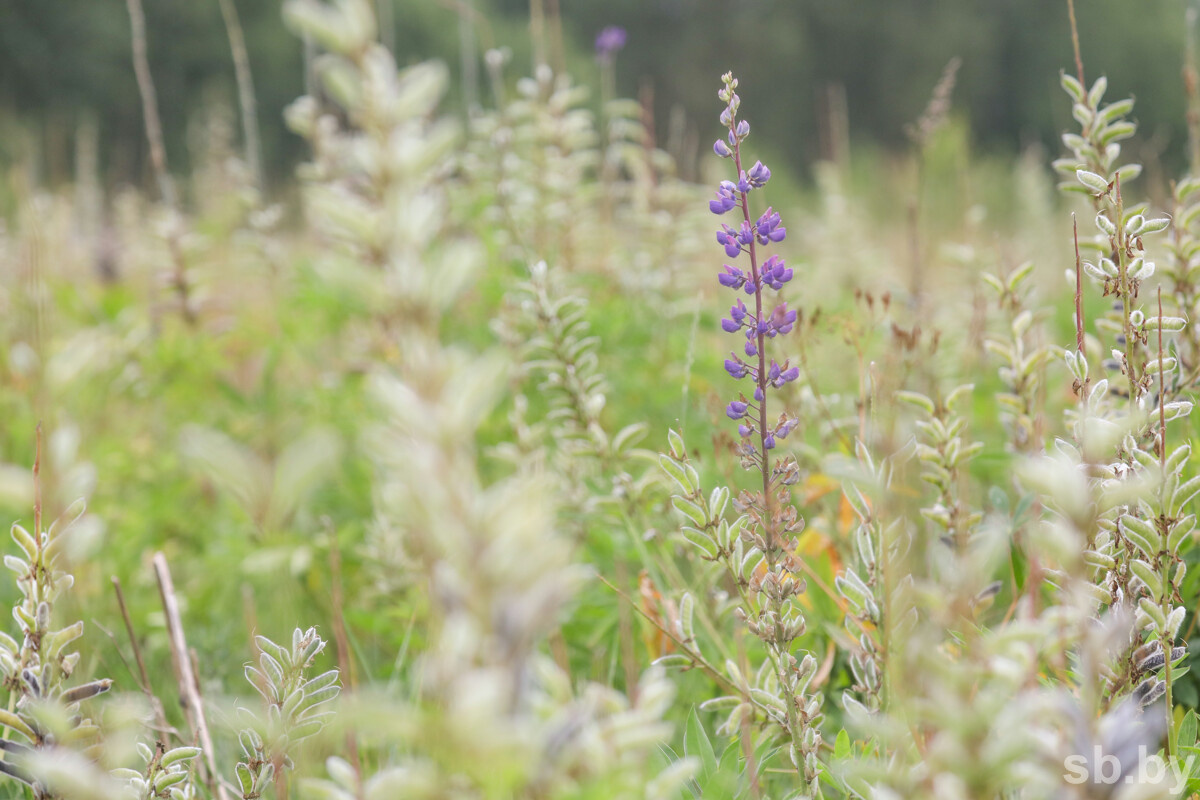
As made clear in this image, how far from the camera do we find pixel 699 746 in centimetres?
85

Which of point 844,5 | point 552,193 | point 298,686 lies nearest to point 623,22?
point 844,5

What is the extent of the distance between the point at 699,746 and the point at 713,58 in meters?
30.2

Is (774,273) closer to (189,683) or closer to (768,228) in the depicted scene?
(768,228)

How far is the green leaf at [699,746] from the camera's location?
839 millimetres

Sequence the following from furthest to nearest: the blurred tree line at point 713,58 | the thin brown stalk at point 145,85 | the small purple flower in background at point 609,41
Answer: the blurred tree line at point 713,58 → the small purple flower in background at point 609,41 → the thin brown stalk at point 145,85

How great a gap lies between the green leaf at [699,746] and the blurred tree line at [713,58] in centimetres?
857

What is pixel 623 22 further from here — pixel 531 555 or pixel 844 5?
pixel 531 555

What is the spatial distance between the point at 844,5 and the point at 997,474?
31127 mm

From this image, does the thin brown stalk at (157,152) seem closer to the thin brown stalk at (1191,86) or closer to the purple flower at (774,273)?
the purple flower at (774,273)

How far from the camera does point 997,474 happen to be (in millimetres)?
1742

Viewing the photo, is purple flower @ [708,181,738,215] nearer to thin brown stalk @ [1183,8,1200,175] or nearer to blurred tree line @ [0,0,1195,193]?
thin brown stalk @ [1183,8,1200,175]

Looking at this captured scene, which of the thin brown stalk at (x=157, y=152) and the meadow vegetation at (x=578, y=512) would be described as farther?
the thin brown stalk at (x=157, y=152)

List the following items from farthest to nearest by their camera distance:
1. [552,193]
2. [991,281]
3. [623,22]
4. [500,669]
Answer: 1. [623,22]
2. [552,193]
3. [991,281]
4. [500,669]

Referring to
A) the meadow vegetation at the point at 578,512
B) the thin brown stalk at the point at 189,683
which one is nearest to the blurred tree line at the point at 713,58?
the meadow vegetation at the point at 578,512
